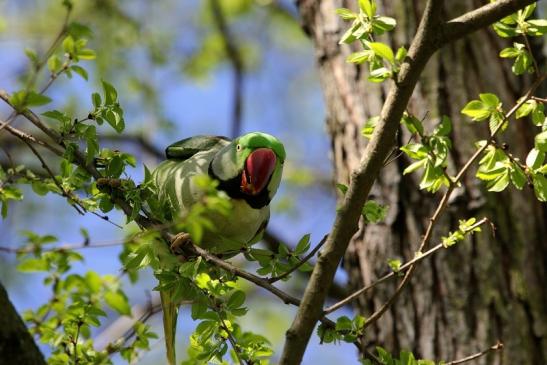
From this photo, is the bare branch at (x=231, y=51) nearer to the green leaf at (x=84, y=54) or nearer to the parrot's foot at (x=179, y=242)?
the parrot's foot at (x=179, y=242)

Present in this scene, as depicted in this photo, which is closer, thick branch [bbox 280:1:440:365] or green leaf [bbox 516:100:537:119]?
thick branch [bbox 280:1:440:365]

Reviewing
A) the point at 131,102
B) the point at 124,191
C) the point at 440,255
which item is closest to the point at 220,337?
the point at 124,191

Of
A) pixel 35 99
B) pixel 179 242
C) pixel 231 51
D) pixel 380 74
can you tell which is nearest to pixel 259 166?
pixel 179 242

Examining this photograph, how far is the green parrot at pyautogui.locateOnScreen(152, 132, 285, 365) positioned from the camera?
8.92 ft

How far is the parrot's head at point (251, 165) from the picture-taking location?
272 centimetres

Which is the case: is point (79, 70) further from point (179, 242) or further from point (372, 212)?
point (372, 212)

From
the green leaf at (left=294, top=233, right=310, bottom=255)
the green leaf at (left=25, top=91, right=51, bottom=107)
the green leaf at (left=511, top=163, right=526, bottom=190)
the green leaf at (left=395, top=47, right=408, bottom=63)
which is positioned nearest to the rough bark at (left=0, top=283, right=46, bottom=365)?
the green leaf at (left=25, top=91, right=51, bottom=107)

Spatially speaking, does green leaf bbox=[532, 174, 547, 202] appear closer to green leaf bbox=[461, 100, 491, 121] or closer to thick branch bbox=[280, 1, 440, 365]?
green leaf bbox=[461, 100, 491, 121]

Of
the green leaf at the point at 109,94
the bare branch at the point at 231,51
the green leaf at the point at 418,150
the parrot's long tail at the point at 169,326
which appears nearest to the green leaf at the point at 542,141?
the green leaf at the point at 418,150

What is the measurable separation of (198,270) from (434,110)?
5.52ft

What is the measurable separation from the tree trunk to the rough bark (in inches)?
73.5

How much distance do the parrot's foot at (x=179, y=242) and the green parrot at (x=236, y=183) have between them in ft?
0.85

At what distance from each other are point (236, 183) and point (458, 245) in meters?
1.11

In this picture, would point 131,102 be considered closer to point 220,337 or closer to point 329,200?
point 329,200
